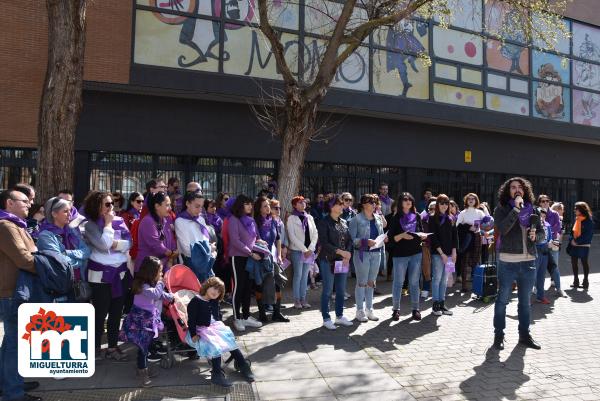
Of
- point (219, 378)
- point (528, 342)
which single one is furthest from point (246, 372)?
point (528, 342)

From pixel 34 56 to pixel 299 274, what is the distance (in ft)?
31.9

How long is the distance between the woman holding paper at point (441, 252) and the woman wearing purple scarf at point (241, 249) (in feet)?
9.25

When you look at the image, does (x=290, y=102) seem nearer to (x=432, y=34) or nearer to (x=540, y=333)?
(x=540, y=333)

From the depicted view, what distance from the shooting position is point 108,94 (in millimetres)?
13000

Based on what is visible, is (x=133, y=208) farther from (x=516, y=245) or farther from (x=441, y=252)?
(x=516, y=245)

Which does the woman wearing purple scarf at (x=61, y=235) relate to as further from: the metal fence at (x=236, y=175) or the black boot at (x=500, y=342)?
the metal fence at (x=236, y=175)

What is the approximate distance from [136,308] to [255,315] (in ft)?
9.24

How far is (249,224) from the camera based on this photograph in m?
6.74

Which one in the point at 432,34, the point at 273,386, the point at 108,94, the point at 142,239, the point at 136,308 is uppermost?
the point at 432,34

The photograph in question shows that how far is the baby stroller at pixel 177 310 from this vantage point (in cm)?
→ 503

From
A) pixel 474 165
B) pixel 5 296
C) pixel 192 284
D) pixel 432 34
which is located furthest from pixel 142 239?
pixel 474 165

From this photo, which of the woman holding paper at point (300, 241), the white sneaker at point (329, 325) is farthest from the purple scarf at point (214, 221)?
the white sneaker at point (329, 325)

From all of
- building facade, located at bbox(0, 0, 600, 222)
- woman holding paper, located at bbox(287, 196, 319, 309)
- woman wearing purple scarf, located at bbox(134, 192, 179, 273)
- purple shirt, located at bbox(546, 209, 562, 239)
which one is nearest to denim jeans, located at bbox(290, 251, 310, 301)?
woman holding paper, located at bbox(287, 196, 319, 309)

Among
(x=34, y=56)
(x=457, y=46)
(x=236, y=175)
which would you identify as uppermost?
(x=457, y=46)
